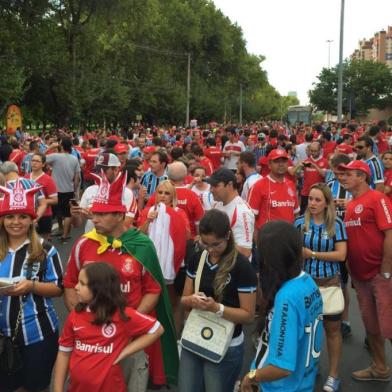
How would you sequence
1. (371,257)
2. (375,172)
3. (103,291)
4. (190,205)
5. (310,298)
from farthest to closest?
1. (375,172)
2. (190,205)
3. (371,257)
4. (103,291)
5. (310,298)

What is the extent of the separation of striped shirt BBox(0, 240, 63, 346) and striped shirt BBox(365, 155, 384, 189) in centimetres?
550

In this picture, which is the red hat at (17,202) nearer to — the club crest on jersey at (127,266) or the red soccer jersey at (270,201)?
the club crest on jersey at (127,266)

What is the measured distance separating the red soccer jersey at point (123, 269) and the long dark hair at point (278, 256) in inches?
44.1

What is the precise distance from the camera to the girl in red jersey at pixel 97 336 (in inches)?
122

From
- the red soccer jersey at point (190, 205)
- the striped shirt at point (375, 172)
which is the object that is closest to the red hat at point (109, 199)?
the red soccer jersey at point (190, 205)

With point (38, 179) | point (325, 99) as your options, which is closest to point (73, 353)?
point (38, 179)

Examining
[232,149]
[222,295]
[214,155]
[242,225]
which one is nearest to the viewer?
[222,295]

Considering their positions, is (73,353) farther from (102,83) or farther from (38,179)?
(102,83)

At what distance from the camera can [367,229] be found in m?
4.86

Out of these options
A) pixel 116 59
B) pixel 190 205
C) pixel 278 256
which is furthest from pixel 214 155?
pixel 116 59

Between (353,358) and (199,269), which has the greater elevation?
(199,269)

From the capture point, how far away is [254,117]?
90500mm

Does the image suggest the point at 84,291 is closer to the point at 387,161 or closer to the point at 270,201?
the point at 270,201

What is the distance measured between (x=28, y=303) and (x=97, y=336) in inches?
26.2
